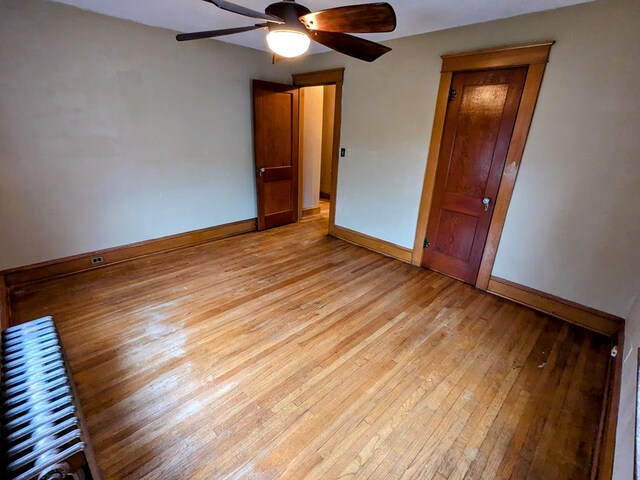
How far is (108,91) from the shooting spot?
2.91 meters

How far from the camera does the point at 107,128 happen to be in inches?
118

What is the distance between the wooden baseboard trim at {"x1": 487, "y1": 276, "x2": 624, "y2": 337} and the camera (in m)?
2.43

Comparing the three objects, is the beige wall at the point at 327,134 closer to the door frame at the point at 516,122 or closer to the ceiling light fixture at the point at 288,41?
the door frame at the point at 516,122

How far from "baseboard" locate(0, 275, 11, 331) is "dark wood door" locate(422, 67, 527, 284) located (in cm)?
370

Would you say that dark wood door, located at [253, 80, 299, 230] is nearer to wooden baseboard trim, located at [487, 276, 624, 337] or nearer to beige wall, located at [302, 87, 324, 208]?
A: beige wall, located at [302, 87, 324, 208]

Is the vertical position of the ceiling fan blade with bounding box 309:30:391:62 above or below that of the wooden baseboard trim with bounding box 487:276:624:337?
above

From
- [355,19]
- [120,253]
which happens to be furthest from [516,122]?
[120,253]

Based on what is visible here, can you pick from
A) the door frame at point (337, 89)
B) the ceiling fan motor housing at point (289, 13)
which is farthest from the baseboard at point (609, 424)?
the door frame at point (337, 89)

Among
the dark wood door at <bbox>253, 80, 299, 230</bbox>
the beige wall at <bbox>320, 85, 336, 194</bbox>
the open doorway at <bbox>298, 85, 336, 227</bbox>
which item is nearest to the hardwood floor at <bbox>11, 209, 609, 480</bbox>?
the dark wood door at <bbox>253, 80, 299, 230</bbox>

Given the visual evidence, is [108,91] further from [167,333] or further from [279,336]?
[279,336]

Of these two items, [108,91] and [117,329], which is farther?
[108,91]

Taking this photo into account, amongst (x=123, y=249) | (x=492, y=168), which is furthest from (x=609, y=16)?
(x=123, y=249)

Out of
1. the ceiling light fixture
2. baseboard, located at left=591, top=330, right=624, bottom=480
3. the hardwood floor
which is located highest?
the ceiling light fixture

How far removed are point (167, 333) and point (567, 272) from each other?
3312 millimetres
